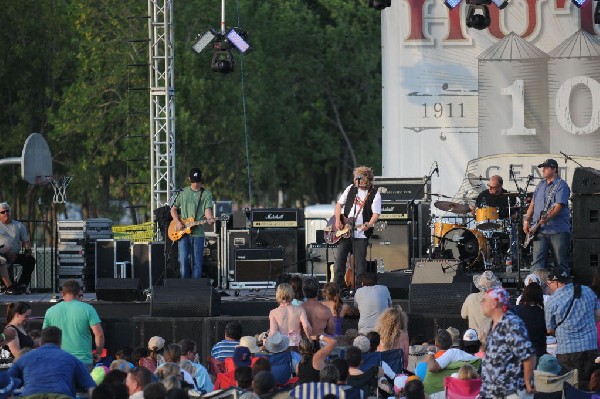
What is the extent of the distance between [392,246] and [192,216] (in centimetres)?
337

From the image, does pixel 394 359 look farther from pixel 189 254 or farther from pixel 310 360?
pixel 189 254

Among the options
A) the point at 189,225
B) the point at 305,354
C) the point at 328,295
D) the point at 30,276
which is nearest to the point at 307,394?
the point at 305,354

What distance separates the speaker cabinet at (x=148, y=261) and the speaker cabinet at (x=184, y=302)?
3968 mm

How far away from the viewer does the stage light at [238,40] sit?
21953 millimetres

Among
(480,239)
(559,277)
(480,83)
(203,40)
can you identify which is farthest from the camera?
(480,83)

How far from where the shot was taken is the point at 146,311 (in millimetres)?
18234

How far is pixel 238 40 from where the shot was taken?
22.0m

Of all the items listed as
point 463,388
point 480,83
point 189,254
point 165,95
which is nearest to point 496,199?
point 189,254

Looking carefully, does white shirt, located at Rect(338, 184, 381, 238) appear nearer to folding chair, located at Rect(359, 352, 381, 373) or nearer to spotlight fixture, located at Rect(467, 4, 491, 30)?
folding chair, located at Rect(359, 352, 381, 373)

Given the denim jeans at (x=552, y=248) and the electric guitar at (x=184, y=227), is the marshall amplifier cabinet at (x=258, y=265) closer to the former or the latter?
the electric guitar at (x=184, y=227)

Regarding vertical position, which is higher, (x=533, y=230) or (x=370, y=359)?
(x=533, y=230)

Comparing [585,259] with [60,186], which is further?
[60,186]

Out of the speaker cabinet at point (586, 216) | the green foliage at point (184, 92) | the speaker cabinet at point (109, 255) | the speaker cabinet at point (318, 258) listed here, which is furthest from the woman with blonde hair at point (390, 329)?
the green foliage at point (184, 92)

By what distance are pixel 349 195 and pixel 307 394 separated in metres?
6.46
